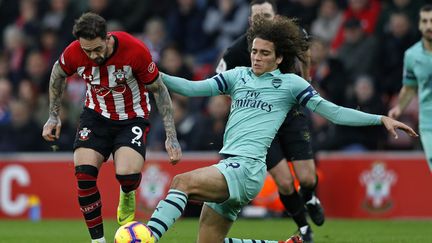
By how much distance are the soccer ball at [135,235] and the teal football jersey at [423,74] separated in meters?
5.39

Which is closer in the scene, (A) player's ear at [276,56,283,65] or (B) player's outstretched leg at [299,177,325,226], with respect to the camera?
(A) player's ear at [276,56,283,65]

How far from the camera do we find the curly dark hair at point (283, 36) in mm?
8617

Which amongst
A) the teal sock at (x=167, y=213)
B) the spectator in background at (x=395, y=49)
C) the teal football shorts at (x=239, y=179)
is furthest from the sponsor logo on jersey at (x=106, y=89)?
the spectator in background at (x=395, y=49)

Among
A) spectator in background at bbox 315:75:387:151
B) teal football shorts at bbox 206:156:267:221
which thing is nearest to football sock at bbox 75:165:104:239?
teal football shorts at bbox 206:156:267:221

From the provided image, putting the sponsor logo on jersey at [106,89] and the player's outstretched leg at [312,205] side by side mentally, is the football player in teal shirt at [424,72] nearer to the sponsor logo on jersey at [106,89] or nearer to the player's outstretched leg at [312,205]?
the player's outstretched leg at [312,205]

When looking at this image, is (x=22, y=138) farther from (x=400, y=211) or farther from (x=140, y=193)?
(x=400, y=211)

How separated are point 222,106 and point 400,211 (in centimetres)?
326

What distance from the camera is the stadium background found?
15.5 meters

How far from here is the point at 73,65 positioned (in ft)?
31.5

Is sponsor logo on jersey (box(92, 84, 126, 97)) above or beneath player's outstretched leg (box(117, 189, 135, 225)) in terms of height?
above

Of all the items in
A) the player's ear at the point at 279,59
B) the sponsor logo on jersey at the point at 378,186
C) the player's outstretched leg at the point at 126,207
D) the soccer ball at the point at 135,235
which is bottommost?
the sponsor logo on jersey at the point at 378,186

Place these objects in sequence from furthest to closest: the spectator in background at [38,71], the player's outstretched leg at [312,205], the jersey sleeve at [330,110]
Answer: the spectator in background at [38,71], the player's outstretched leg at [312,205], the jersey sleeve at [330,110]

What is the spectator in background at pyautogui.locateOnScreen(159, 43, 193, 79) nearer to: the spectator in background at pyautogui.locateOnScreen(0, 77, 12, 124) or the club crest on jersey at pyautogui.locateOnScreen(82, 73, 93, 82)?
the spectator in background at pyautogui.locateOnScreen(0, 77, 12, 124)

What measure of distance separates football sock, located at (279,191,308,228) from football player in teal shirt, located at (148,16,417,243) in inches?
80.8
